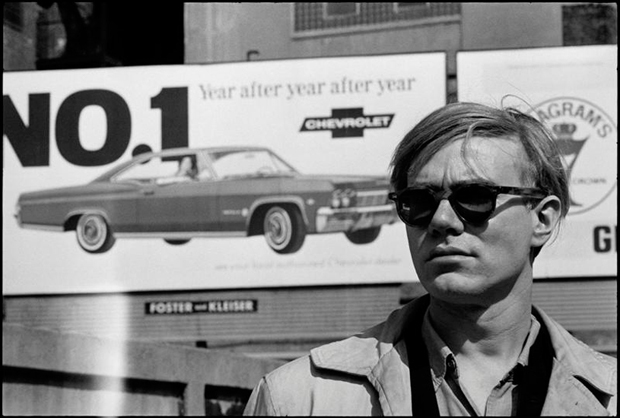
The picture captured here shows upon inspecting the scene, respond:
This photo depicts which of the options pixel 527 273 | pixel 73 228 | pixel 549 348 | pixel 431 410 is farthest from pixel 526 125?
pixel 73 228

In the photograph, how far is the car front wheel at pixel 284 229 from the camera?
13000mm

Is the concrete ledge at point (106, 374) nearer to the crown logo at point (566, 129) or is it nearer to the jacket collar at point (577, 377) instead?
the jacket collar at point (577, 377)

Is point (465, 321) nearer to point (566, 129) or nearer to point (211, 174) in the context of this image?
point (211, 174)

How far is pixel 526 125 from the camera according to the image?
202 cm

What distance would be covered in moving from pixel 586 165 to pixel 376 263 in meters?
2.54

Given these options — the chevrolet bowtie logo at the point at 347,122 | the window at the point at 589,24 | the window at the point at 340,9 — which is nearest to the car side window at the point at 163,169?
the chevrolet bowtie logo at the point at 347,122

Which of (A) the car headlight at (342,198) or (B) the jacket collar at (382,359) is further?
(A) the car headlight at (342,198)

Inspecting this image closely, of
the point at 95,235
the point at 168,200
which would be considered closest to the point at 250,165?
the point at 168,200

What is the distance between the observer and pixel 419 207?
1942 mm

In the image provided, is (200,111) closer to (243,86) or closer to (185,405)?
(243,86)

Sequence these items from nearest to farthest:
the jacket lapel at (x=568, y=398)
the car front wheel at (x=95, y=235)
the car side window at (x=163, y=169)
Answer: the jacket lapel at (x=568, y=398) < the car side window at (x=163, y=169) < the car front wheel at (x=95, y=235)

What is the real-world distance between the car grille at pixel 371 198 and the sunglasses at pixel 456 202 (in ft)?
35.9

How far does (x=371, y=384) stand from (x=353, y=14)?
46.2 feet

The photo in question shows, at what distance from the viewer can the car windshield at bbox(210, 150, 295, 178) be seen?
513 inches
